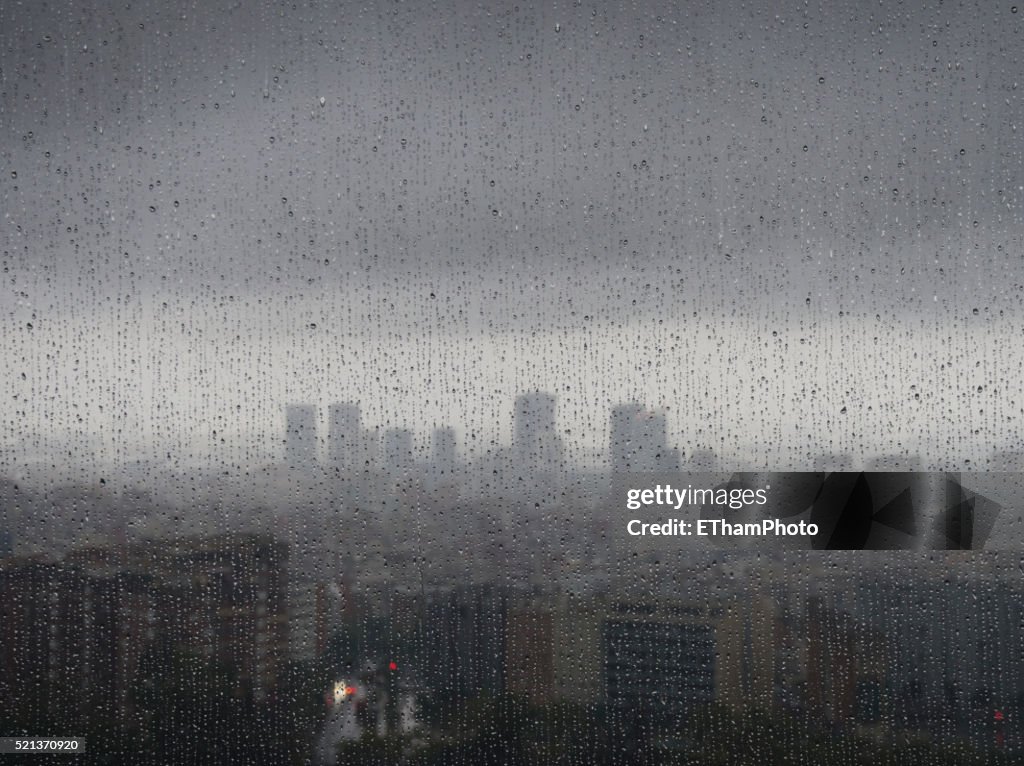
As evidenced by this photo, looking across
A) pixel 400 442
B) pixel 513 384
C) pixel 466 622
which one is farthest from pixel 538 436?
pixel 466 622

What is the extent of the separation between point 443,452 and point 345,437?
17cm

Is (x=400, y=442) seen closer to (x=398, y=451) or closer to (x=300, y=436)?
(x=398, y=451)

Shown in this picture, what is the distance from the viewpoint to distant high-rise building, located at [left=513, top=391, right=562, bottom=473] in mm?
1533

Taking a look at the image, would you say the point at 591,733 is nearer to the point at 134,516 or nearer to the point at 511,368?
the point at 511,368

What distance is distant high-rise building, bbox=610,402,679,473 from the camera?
4.99 feet

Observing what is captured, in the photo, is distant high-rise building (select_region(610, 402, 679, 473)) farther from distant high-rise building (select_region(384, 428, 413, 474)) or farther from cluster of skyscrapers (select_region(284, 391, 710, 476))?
distant high-rise building (select_region(384, 428, 413, 474))

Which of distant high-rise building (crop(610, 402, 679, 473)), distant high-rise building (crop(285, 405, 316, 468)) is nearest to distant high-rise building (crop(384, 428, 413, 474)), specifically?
distant high-rise building (crop(285, 405, 316, 468))

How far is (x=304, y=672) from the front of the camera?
1.55 m

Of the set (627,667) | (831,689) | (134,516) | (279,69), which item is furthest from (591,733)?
(279,69)

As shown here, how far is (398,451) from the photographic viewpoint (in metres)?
1.54

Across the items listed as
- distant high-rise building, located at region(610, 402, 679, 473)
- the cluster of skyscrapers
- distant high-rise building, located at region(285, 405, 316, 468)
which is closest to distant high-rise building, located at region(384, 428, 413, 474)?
the cluster of skyscrapers

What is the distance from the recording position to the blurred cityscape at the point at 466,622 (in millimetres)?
1491

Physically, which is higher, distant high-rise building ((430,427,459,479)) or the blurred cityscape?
distant high-rise building ((430,427,459,479))

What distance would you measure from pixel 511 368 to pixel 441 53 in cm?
57
